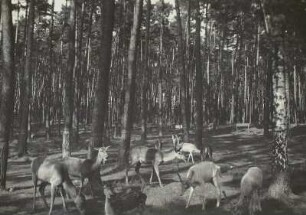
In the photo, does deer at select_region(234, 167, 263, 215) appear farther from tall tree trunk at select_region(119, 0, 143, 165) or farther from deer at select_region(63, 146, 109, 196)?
tall tree trunk at select_region(119, 0, 143, 165)

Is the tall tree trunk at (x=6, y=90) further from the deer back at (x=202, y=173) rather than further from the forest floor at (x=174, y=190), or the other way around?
the deer back at (x=202, y=173)

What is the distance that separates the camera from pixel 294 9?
15359 millimetres

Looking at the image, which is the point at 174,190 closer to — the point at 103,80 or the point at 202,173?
the point at 202,173

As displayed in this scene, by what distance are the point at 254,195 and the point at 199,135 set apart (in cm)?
1267

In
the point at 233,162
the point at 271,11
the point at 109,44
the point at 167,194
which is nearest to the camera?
the point at 167,194

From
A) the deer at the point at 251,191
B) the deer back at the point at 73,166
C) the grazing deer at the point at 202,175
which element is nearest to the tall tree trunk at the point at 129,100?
the deer back at the point at 73,166

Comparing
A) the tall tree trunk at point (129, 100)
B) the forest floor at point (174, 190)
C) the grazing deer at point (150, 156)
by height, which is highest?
the tall tree trunk at point (129, 100)

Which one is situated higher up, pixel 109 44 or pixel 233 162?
pixel 109 44

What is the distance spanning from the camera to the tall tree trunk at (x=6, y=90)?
1522cm

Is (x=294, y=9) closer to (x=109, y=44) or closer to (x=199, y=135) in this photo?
(x=109, y=44)

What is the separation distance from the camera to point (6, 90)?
15.9 m

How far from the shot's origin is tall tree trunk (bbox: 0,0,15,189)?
49.9 feet

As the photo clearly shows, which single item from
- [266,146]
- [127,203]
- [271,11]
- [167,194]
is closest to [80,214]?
[127,203]

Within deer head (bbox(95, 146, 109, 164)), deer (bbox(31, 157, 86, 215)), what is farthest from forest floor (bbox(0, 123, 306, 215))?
deer head (bbox(95, 146, 109, 164))
